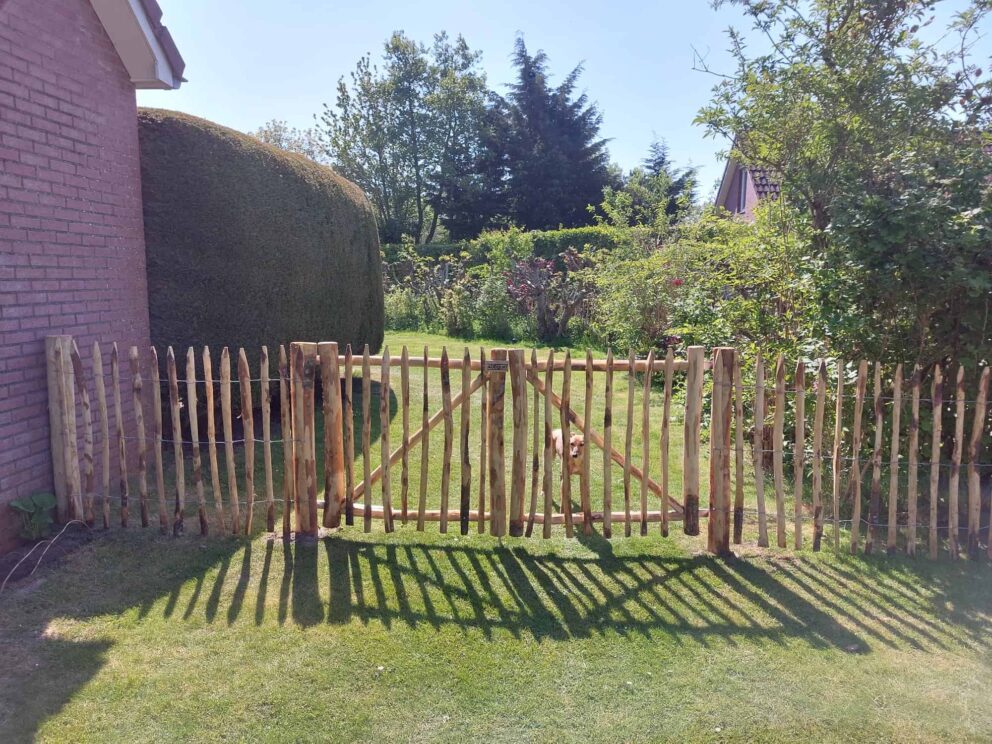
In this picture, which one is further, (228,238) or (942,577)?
(228,238)

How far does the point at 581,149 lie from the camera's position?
111 feet

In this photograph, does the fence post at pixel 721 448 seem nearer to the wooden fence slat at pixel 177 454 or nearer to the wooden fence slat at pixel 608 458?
the wooden fence slat at pixel 608 458

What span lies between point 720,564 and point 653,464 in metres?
2.26

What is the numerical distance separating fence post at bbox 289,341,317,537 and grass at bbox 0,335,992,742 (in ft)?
1.31

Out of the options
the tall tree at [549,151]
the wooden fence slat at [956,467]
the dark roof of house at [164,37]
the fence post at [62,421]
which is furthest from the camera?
the tall tree at [549,151]

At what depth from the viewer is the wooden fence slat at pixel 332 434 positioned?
454 cm

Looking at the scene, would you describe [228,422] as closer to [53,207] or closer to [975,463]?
[53,207]

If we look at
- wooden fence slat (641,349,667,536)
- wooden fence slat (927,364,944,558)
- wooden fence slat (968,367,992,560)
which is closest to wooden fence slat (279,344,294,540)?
wooden fence slat (641,349,667,536)

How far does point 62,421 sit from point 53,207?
147cm

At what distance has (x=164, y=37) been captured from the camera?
18.1ft

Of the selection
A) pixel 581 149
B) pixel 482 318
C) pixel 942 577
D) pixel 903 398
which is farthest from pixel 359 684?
pixel 581 149

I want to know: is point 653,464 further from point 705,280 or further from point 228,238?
point 228,238

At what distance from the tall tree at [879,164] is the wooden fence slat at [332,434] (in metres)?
3.44

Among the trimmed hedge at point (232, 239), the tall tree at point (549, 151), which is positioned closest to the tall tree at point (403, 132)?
the tall tree at point (549, 151)
